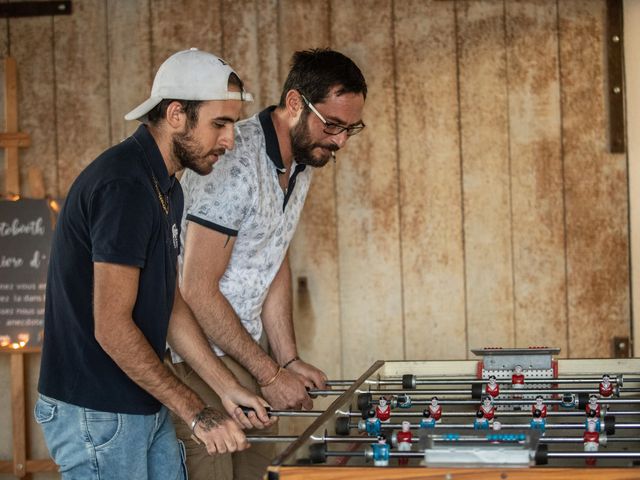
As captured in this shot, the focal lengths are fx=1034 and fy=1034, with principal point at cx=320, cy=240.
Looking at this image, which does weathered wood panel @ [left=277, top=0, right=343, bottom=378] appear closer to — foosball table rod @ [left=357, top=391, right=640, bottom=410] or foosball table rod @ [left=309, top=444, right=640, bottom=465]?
foosball table rod @ [left=357, top=391, right=640, bottom=410]

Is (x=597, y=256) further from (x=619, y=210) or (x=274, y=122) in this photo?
(x=274, y=122)

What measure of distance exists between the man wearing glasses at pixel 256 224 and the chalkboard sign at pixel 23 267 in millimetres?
1450

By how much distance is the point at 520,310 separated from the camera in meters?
4.20

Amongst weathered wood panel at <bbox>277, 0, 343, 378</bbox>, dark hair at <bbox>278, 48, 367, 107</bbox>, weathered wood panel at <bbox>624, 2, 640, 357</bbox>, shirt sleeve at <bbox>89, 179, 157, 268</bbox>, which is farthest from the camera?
weathered wood panel at <bbox>277, 0, 343, 378</bbox>

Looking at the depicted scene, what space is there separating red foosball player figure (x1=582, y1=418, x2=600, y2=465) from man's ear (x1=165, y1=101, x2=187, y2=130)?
1143mm

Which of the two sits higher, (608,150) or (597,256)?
(608,150)

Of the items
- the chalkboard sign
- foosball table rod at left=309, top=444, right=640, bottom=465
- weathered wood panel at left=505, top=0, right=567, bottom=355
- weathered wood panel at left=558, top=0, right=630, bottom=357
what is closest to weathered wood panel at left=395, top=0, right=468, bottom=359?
weathered wood panel at left=505, top=0, right=567, bottom=355

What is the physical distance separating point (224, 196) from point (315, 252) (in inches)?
57.4

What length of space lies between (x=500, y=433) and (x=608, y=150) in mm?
2477

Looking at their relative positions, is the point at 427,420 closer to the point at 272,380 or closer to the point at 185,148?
the point at 272,380

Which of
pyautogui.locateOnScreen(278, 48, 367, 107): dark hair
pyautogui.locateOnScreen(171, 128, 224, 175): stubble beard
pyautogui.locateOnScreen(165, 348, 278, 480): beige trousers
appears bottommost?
pyautogui.locateOnScreen(165, 348, 278, 480): beige trousers

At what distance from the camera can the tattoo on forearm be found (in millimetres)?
2281

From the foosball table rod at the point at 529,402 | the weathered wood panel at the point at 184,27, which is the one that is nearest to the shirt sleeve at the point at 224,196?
the foosball table rod at the point at 529,402

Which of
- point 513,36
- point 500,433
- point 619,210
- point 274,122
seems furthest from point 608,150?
Answer: point 500,433
